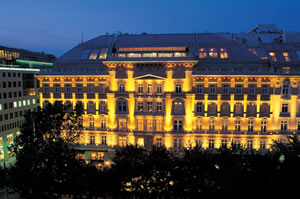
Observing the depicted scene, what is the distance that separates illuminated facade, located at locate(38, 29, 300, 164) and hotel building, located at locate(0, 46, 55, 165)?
13.8 metres

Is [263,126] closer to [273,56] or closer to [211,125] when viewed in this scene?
[211,125]

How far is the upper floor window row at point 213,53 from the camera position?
48416 mm

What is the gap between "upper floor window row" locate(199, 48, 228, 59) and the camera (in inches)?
1906

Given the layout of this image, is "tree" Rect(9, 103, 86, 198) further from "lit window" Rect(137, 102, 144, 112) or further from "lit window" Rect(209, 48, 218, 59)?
"lit window" Rect(209, 48, 218, 59)

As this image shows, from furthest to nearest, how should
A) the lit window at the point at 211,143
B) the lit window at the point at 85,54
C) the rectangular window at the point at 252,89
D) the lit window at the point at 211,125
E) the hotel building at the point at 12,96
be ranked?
the hotel building at the point at 12,96 → the lit window at the point at 85,54 → the lit window at the point at 211,143 → the lit window at the point at 211,125 → the rectangular window at the point at 252,89

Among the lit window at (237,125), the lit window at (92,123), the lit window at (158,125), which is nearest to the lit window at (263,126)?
the lit window at (237,125)

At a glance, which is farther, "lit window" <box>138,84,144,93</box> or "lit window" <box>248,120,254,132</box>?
"lit window" <box>138,84,144,93</box>

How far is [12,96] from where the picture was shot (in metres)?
56.5

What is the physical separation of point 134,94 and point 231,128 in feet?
67.9

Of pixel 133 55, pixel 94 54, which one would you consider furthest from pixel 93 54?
pixel 133 55

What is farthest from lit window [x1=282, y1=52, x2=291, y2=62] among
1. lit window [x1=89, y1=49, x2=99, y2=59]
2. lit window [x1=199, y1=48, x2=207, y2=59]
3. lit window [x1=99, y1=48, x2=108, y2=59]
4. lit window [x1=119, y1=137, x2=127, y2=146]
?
lit window [x1=89, y1=49, x2=99, y2=59]

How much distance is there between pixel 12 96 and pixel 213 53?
51047mm

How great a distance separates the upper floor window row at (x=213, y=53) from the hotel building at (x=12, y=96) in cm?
3498

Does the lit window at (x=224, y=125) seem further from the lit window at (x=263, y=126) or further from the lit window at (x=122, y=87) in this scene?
the lit window at (x=122, y=87)
